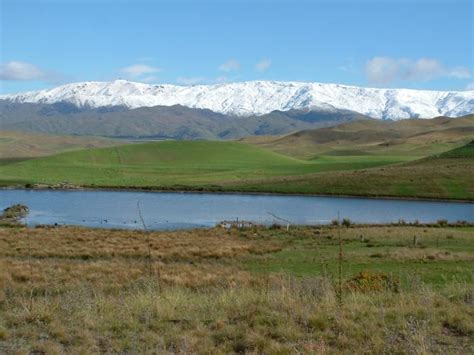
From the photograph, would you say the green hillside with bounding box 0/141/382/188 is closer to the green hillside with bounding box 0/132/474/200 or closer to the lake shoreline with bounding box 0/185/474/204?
the green hillside with bounding box 0/132/474/200

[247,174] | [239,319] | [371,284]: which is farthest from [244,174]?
[239,319]

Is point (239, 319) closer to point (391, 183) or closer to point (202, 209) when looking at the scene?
point (202, 209)

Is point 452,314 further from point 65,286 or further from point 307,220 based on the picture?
point 307,220

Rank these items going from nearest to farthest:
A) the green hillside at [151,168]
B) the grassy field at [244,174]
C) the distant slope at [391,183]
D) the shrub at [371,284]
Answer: the shrub at [371,284] < the distant slope at [391,183] < the grassy field at [244,174] < the green hillside at [151,168]

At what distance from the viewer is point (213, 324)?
11.7m

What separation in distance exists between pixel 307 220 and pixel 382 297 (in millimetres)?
57581

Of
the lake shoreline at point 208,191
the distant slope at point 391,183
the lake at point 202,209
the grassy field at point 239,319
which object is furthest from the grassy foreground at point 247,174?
the grassy field at point 239,319

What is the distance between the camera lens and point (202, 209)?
3356 inches

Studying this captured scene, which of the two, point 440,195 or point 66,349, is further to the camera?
point 440,195

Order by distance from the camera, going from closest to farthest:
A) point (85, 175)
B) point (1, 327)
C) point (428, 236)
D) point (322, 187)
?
1. point (1, 327)
2. point (428, 236)
3. point (322, 187)
4. point (85, 175)

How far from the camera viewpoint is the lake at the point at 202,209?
7062 centimetres

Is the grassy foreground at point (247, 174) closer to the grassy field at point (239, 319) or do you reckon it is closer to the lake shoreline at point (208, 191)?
the lake shoreline at point (208, 191)

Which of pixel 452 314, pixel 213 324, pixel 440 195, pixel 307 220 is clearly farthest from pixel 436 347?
pixel 440 195

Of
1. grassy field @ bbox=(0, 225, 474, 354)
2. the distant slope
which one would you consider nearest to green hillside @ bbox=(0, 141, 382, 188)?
the distant slope
